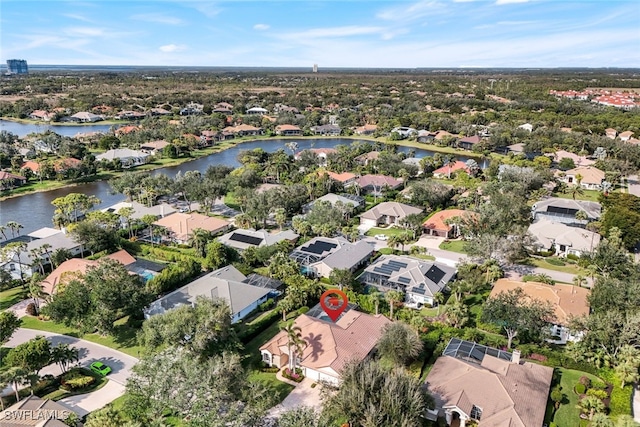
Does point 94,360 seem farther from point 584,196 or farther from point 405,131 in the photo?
point 405,131

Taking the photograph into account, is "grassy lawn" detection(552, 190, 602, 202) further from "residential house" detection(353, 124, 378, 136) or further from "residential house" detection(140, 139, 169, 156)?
"residential house" detection(140, 139, 169, 156)

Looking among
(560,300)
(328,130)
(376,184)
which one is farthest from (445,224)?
(328,130)

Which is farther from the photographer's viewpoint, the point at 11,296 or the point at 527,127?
the point at 527,127

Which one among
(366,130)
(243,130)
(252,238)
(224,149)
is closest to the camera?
(252,238)

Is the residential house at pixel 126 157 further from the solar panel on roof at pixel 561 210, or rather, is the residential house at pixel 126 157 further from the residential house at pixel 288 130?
the solar panel on roof at pixel 561 210

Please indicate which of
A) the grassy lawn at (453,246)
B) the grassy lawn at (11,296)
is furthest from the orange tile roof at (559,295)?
the grassy lawn at (11,296)

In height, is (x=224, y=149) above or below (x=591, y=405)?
above
